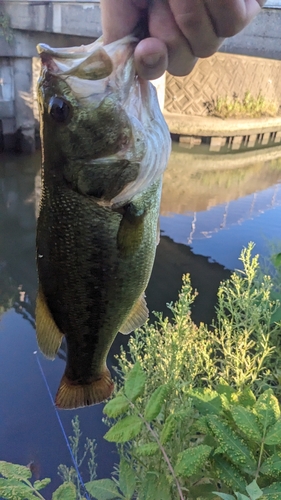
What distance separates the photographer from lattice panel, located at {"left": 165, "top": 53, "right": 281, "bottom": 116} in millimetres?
12414

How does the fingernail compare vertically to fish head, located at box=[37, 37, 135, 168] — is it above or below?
above

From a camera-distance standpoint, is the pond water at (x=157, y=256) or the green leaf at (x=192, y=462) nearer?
the green leaf at (x=192, y=462)

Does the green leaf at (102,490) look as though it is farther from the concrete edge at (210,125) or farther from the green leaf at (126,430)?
the concrete edge at (210,125)

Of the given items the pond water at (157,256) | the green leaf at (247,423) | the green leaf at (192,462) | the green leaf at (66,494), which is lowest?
the pond water at (157,256)

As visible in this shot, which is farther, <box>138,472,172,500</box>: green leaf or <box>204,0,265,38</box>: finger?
<box>138,472,172,500</box>: green leaf

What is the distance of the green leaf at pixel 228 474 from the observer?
4.43 ft

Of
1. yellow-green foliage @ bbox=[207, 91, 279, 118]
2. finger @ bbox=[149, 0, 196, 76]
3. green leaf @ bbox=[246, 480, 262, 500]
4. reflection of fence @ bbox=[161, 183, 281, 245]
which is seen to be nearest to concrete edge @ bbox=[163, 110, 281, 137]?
yellow-green foliage @ bbox=[207, 91, 279, 118]

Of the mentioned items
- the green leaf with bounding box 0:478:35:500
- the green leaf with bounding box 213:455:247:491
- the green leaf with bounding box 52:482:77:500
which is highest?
the green leaf with bounding box 0:478:35:500

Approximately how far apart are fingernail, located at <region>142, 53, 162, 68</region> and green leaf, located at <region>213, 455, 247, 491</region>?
1.32m

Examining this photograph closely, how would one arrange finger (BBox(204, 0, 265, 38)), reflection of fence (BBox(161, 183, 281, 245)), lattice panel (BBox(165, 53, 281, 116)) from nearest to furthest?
finger (BBox(204, 0, 265, 38)), reflection of fence (BBox(161, 183, 281, 245)), lattice panel (BBox(165, 53, 281, 116))

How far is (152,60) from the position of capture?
93cm

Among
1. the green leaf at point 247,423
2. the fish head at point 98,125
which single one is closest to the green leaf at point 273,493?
the green leaf at point 247,423

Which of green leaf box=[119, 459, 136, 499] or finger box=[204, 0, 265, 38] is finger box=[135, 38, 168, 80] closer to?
finger box=[204, 0, 265, 38]

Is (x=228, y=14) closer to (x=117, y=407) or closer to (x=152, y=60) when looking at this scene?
(x=152, y=60)
